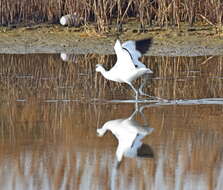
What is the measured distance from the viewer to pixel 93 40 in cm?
1410

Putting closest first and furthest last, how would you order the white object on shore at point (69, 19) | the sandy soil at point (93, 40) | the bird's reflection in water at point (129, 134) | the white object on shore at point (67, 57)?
the bird's reflection in water at point (129, 134) < the white object on shore at point (67, 57) < the sandy soil at point (93, 40) < the white object on shore at point (69, 19)

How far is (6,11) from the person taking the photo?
15.0m

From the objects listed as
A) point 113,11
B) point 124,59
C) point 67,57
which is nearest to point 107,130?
point 124,59

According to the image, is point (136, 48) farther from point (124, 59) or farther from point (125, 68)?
point (125, 68)

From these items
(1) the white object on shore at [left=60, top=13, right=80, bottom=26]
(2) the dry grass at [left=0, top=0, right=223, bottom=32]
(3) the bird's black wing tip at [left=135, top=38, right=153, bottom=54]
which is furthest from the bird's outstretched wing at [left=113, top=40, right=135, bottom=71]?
(1) the white object on shore at [left=60, top=13, right=80, bottom=26]

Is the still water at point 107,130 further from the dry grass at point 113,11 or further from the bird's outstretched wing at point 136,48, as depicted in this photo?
the dry grass at point 113,11

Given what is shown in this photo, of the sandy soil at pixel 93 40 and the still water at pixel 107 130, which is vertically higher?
the sandy soil at pixel 93 40

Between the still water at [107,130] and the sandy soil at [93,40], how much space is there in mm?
1838

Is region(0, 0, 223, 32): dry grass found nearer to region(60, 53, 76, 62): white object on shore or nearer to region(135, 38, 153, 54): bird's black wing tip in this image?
region(60, 53, 76, 62): white object on shore

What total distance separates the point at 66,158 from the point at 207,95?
3156mm

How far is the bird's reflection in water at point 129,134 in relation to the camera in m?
6.37

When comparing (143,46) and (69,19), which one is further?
(69,19)

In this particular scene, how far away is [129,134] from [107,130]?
0.76 ft

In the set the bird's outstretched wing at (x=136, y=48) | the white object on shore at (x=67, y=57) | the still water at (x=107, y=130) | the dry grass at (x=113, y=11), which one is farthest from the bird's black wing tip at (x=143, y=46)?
the dry grass at (x=113, y=11)
